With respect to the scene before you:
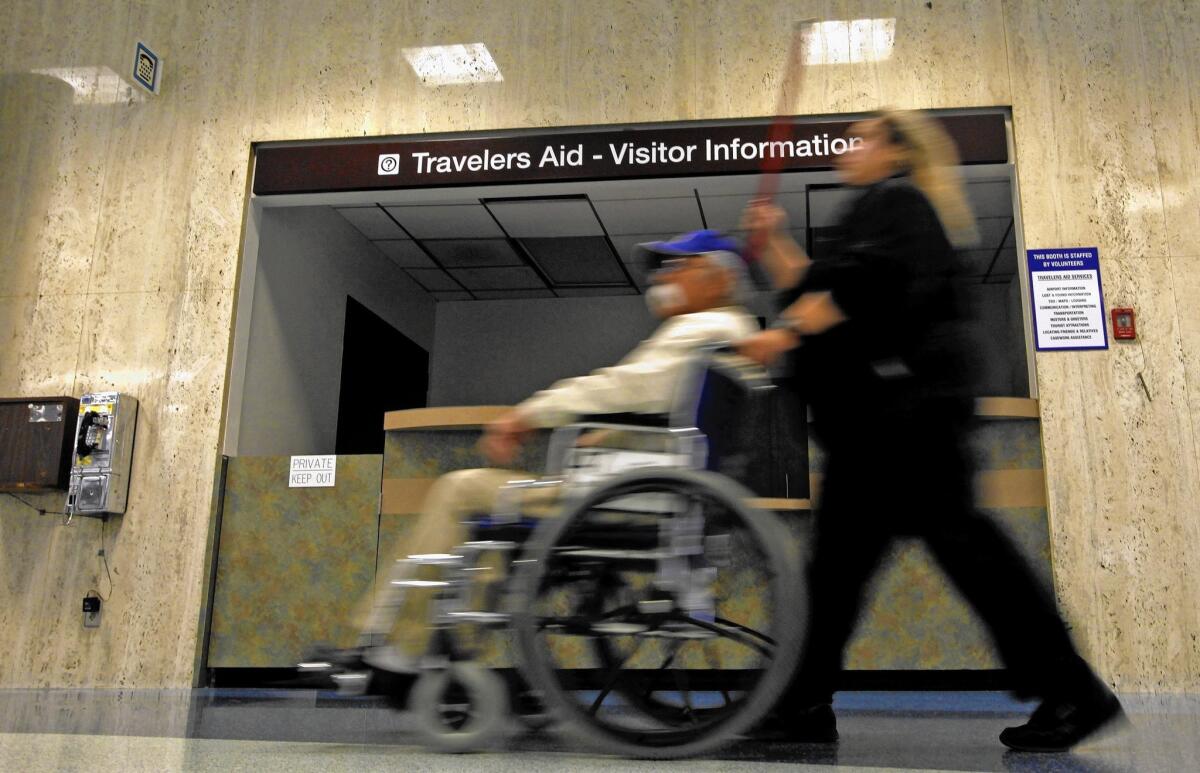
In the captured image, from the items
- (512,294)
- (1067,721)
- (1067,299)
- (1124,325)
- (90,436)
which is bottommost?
(1067,721)

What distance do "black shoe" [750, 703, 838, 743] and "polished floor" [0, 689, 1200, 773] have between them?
2 centimetres

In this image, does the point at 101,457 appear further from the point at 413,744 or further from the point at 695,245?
the point at 695,245

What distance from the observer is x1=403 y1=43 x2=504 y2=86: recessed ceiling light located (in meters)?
4.84

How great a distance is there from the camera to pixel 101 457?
4.50 m

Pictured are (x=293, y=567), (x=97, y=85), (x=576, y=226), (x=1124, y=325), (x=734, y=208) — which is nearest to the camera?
(x=1124, y=325)

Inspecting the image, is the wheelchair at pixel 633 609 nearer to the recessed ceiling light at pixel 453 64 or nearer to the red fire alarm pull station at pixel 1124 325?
the red fire alarm pull station at pixel 1124 325

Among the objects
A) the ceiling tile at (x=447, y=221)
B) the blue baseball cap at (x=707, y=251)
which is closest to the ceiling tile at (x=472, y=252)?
the ceiling tile at (x=447, y=221)

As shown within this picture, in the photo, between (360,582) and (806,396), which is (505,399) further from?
(806,396)

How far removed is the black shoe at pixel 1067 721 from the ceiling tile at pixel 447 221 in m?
4.76

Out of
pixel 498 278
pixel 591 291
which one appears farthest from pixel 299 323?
pixel 591 291

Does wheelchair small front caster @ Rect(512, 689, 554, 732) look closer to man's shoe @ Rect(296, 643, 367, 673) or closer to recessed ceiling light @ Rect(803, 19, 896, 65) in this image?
man's shoe @ Rect(296, 643, 367, 673)

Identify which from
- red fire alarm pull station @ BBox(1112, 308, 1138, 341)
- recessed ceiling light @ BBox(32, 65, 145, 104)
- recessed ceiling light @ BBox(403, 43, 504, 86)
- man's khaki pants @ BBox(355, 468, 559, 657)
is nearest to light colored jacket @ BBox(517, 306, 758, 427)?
man's khaki pants @ BBox(355, 468, 559, 657)

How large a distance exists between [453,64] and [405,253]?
259 centimetres

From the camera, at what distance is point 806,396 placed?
2.05 meters
